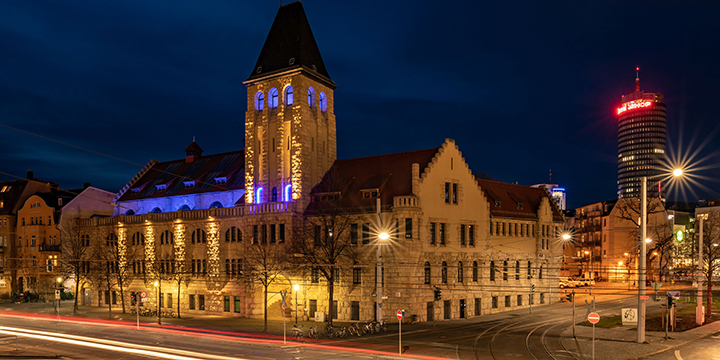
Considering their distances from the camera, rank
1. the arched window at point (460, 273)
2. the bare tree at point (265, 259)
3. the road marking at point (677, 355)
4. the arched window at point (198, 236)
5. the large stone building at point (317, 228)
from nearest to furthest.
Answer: the road marking at point (677, 355), the large stone building at point (317, 228), the bare tree at point (265, 259), the arched window at point (460, 273), the arched window at point (198, 236)

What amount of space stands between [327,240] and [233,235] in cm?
1356

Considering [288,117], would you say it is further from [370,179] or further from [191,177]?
[191,177]

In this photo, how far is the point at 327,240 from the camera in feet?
173

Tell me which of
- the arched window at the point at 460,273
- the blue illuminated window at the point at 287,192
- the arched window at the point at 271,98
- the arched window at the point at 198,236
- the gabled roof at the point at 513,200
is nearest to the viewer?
the arched window at the point at 460,273

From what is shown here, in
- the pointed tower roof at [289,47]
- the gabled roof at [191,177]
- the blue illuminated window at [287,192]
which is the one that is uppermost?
the pointed tower roof at [289,47]

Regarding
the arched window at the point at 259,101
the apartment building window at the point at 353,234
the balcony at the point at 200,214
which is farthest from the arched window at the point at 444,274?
the arched window at the point at 259,101

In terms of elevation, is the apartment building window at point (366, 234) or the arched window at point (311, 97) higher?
the arched window at point (311, 97)

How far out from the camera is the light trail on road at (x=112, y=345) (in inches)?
1275

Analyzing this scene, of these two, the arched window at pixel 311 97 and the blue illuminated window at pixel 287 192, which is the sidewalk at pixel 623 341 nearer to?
the blue illuminated window at pixel 287 192

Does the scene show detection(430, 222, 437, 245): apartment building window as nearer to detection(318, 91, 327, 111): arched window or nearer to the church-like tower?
the church-like tower

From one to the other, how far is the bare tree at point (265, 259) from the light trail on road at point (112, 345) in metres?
16.1

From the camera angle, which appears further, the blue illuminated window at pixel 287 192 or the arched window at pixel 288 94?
the arched window at pixel 288 94

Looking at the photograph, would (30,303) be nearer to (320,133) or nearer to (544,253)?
(320,133)

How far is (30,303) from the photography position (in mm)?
77000
